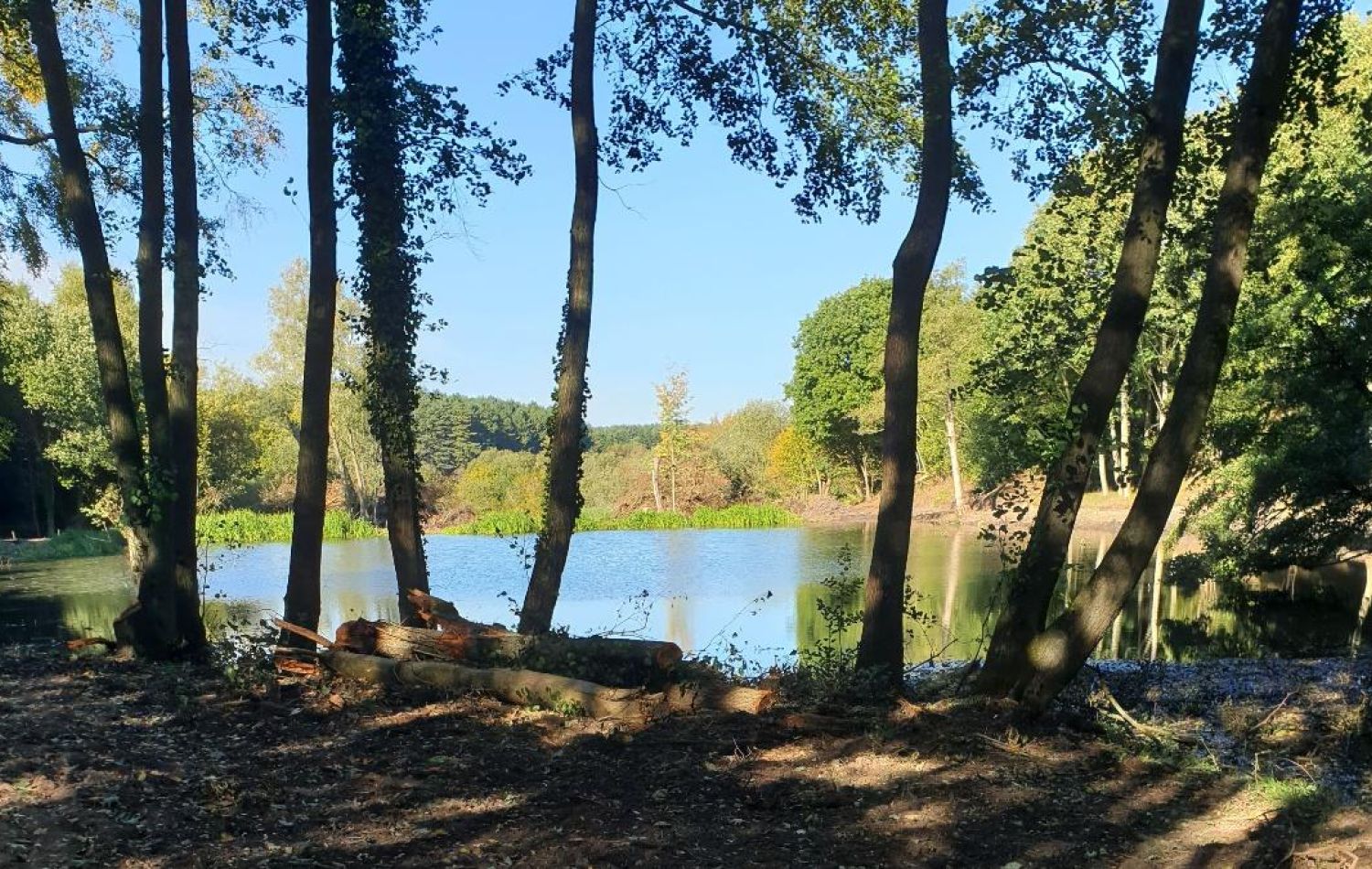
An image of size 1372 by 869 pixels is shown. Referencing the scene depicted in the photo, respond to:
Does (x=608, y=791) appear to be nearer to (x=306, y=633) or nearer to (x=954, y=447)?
(x=306, y=633)

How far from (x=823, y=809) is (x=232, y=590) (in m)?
21.8

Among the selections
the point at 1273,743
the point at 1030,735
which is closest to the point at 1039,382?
the point at 1030,735

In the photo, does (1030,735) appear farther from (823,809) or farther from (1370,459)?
(1370,459)

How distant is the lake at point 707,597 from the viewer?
48.2 feet

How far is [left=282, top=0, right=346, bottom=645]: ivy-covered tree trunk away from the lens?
362 inches

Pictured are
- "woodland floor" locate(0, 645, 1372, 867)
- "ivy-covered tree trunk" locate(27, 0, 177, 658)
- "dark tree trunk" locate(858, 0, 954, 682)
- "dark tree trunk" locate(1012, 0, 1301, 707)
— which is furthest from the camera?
"ivy-covered tree trunk" locate(27, 0, 177, 658)

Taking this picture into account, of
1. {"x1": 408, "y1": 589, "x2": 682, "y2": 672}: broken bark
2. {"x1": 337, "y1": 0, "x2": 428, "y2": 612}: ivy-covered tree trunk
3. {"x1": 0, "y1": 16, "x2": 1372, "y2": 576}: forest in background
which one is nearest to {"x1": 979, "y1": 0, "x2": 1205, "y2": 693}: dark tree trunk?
{"x1": 0, "y1": 16, "x2": 1372, "y2": 576}: forest in background

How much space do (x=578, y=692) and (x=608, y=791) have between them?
1.49m

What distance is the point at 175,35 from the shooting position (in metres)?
9.26

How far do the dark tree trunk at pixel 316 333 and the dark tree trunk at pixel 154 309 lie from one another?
1.04 metres

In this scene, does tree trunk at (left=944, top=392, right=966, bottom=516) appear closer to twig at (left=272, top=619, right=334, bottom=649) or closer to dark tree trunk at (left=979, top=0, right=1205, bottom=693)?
dark tree trunk at (left=979, top=0, right=1205, bottom=693)

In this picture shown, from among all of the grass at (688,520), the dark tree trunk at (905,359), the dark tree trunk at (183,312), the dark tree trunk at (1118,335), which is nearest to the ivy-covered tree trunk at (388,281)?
the dark tree trunk at (183,312)

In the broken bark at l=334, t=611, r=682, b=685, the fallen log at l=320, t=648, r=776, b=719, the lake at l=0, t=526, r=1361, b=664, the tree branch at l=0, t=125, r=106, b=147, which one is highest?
the tree branch at l=0, t=125, r=106, b=147

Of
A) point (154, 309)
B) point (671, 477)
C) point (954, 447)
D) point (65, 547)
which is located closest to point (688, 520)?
point (671, 477)
